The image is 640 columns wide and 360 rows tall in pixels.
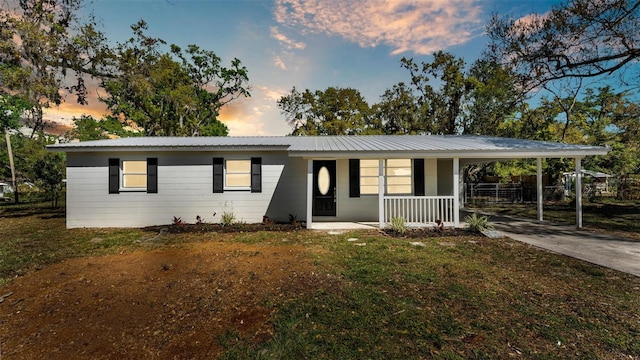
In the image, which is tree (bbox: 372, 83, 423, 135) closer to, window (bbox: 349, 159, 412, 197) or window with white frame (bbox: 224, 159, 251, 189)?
window (bbox: 349, 159, 412, 197)

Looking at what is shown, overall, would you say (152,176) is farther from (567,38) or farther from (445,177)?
(567,38)

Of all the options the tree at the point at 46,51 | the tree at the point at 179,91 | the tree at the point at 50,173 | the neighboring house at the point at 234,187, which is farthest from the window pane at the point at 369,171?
the tree at the point at 50,173

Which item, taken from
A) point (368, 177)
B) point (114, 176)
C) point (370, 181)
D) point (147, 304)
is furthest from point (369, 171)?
point (114, 176)

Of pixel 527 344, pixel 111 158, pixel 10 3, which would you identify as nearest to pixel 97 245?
pixel 111 158

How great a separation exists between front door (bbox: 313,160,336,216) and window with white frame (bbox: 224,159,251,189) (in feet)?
8.15

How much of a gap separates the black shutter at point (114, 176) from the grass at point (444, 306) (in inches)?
127

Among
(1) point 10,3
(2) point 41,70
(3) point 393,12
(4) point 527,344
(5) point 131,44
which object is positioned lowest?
(4) point 527,344

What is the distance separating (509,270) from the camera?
4832 millimetres

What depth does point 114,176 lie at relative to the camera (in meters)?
9.27

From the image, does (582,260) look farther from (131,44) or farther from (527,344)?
(131,44)

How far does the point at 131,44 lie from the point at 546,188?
2854 cm

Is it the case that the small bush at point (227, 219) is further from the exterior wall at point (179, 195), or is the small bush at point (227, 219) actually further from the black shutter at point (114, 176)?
the black shutter at point (114, 176)

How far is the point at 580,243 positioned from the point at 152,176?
42.1ft

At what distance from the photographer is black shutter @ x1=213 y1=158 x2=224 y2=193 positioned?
938cm
